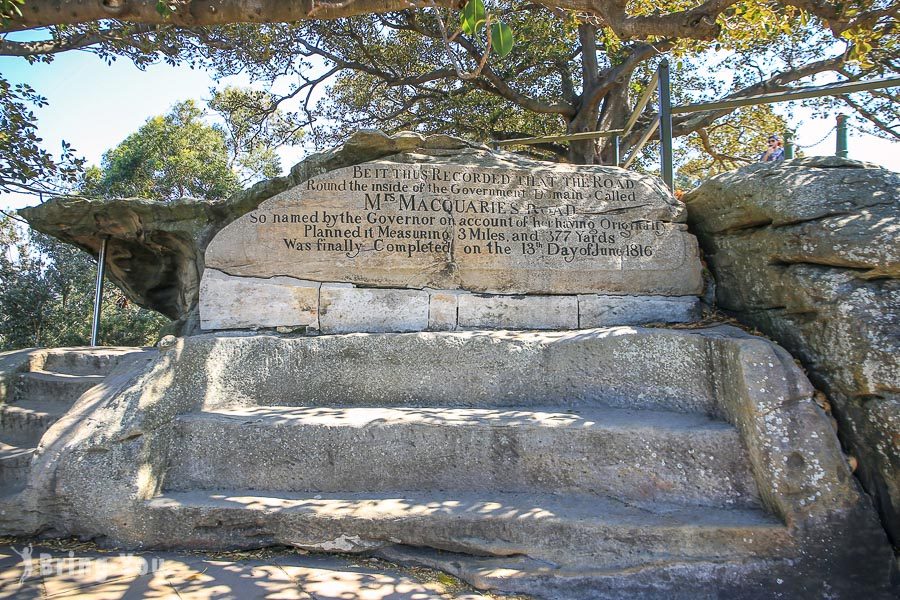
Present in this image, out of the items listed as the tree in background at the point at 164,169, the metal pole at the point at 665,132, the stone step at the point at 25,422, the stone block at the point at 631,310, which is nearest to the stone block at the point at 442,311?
the stone block at the point at 631,310

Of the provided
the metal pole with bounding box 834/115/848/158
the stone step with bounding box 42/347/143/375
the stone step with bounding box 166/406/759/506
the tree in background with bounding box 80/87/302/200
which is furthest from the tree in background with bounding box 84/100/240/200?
the metal pole with bounding box 834/115/848/158

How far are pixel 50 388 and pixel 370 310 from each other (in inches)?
→ 106

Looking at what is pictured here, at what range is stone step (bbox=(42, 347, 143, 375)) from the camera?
5.06 metres

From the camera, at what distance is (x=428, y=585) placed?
2.76 meters

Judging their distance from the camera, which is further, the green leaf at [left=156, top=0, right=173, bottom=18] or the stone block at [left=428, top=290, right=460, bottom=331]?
the stone block at [left=428, top=290, right=460, bottom=331]

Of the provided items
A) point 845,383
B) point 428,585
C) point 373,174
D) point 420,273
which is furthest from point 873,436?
point 373,174

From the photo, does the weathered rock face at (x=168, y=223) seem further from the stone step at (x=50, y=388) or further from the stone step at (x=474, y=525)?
the stone step at (x=474, y=525)

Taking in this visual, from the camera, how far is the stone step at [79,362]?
5.06 meters

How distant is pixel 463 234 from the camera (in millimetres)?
4305

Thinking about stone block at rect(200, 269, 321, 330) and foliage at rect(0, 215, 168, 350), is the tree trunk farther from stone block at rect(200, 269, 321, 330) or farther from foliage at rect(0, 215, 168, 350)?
foliage at rect(0, 215, 168, 350)

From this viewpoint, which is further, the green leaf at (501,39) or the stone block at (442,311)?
the stone block at (442,311)

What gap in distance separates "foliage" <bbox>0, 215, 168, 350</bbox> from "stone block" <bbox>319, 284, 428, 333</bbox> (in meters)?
8.56

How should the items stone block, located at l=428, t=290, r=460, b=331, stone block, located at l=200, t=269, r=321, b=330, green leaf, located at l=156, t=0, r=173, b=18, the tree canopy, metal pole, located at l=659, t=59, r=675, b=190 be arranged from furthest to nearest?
the tree canopy
metal pole, located at l=659, t=59, r=675, b=190
stone block, located at l=428, t=290, r=460, b=331
stone block, located at l=200, t=269, r=321, b=330
green leaf, located at l=156, t=0, r=173, b=18

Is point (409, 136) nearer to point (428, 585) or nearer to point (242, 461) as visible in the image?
point (242, 461)
